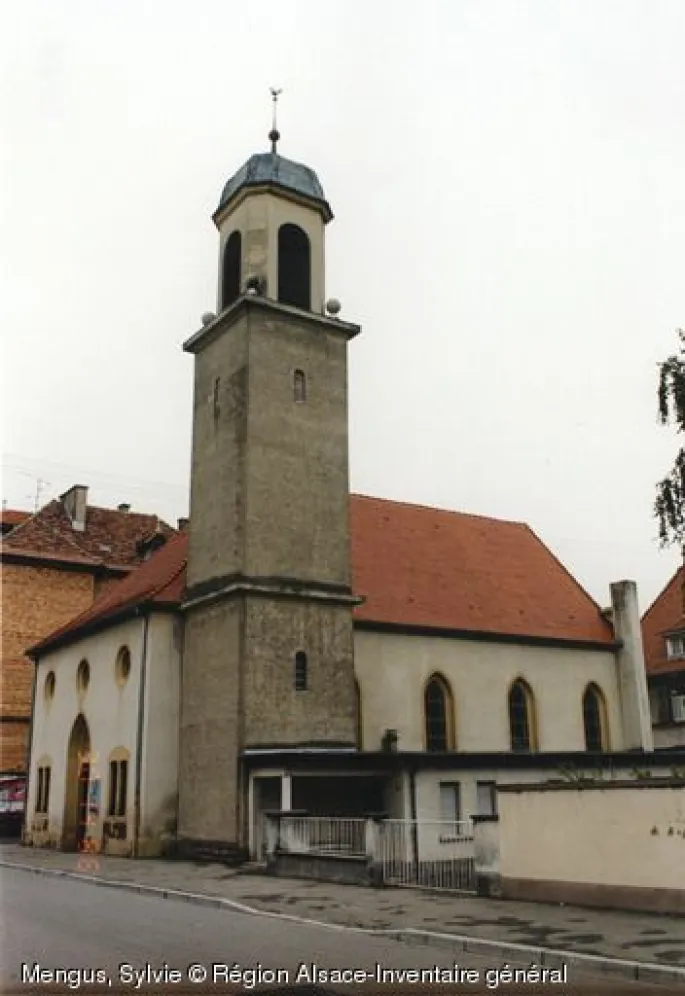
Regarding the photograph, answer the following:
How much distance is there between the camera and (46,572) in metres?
44.3

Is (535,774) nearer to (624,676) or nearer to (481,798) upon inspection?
(481,798)

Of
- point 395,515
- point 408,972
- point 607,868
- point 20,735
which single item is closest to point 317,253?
point 395,515

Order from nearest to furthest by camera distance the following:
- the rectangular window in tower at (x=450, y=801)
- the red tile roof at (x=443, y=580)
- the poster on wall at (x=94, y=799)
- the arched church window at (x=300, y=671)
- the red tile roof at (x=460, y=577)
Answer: the rectangular window in tower at (x=450, y=801) → the arched church window at (x=300, y=671) → the poster on wall at (x=94, y=799) → the red tile roof at (x=443, y=580) → the red tile roof at (x=460, y=577)


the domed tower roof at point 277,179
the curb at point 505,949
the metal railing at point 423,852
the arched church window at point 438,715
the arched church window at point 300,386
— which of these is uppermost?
the domed tower roof at point 277,179

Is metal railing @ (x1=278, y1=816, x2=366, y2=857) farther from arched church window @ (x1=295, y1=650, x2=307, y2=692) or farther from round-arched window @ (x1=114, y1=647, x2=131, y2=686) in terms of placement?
round-arched window @ (x1=114, y1=647, x2=131, y2=686)

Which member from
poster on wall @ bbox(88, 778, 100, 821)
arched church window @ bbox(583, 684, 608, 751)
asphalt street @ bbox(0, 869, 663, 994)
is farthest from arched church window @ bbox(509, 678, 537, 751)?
asphalt street @ bbox(0, 869, 663, 994)

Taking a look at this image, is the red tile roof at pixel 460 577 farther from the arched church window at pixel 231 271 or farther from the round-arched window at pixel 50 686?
→ the round-arched window at pixel 50 686

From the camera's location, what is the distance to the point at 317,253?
28.4m

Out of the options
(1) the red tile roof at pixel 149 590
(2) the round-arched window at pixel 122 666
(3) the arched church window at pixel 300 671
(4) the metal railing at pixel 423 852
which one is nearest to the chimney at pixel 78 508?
(1) the red tile roof at pixel 149 590

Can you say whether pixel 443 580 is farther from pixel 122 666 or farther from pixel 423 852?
pixel 423 852

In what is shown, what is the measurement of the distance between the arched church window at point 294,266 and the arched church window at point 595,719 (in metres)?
16.8

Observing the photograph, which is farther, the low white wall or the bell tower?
the bell tower

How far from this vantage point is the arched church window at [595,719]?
33562mm

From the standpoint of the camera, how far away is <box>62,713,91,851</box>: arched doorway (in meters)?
29.7
